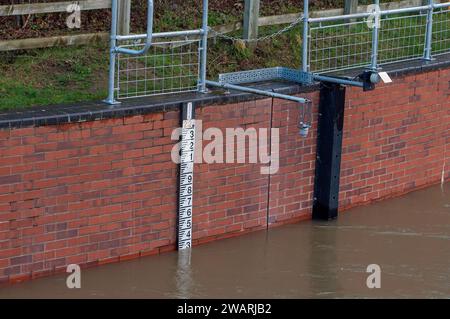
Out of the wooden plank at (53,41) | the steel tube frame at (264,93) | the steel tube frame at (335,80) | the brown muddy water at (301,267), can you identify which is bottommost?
the brown muddy water at (301,267)

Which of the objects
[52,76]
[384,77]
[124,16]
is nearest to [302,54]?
[384,77]

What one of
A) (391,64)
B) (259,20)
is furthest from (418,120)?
(259,20)

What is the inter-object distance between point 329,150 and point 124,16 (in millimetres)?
2596

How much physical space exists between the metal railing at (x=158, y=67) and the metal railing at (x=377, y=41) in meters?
1.36

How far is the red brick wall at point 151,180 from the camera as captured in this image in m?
9.95

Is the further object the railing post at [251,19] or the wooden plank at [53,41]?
the railing post at [251,19]

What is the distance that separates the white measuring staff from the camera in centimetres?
1097

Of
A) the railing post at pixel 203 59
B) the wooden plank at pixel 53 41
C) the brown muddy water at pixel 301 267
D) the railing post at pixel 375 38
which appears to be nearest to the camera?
the brown muddy water at pixel 301 267

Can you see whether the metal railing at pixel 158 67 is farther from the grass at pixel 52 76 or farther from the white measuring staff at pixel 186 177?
the white measuring staff at pixel 186 177

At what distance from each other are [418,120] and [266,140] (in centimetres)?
245

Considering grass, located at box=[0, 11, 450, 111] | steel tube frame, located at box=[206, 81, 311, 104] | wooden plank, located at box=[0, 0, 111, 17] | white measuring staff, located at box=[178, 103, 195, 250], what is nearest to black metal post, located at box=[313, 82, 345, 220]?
steel tube frame, located at box=[206, 81, 311, 104]

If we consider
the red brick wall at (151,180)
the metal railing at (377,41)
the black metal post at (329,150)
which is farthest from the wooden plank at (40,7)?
the black metal post at (329,150)

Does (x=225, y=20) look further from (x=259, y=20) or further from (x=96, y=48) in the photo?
(x=96, y=48)

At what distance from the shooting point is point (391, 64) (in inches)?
525
